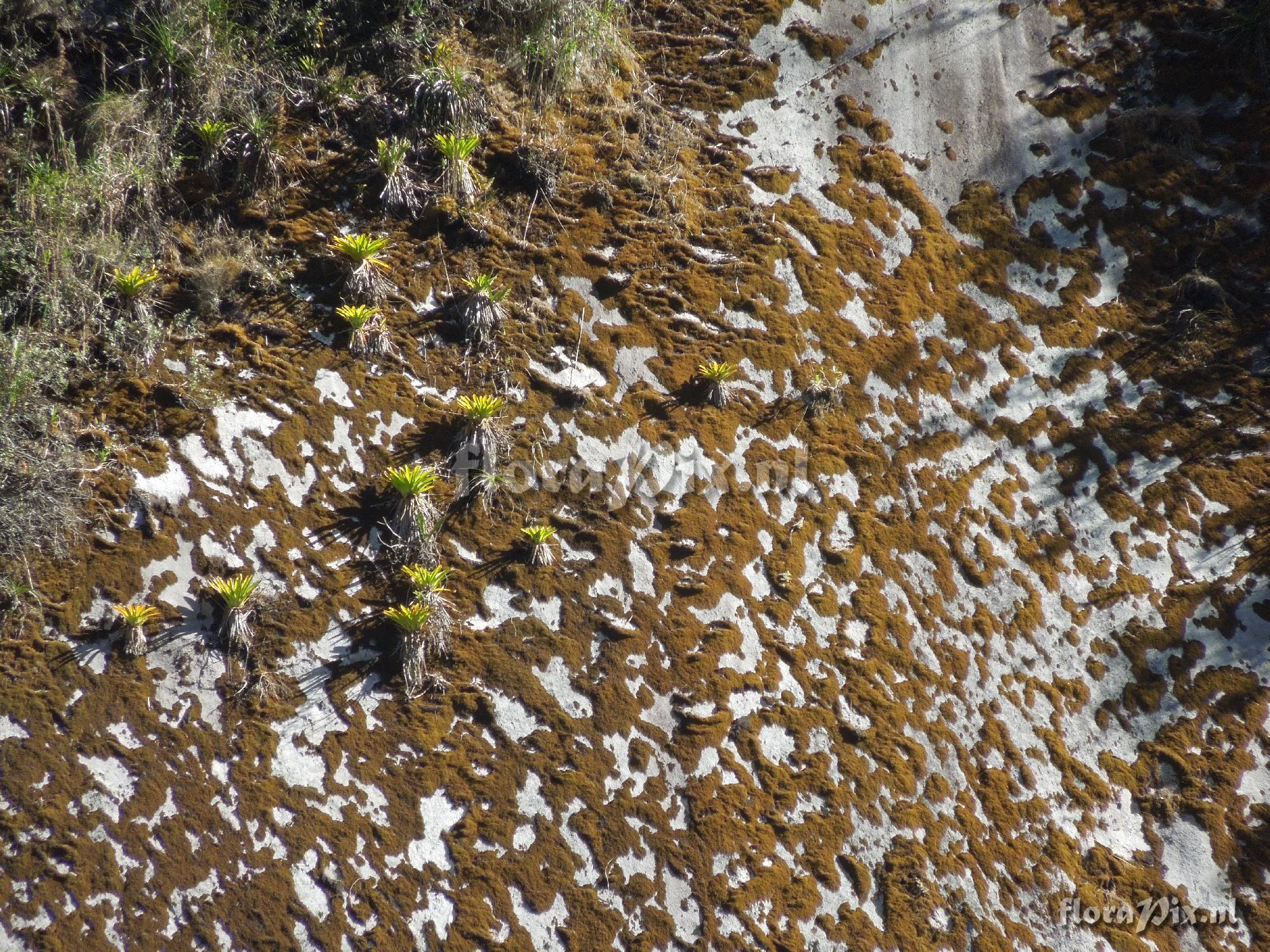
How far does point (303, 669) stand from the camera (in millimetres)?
4281

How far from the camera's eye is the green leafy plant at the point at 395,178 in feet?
17.6

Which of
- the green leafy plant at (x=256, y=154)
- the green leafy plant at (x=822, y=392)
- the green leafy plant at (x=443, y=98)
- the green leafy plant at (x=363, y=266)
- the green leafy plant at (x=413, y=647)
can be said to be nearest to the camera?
the green leafy plant at (x=413, y=647)

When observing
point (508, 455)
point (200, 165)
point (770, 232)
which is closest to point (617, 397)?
point (508, 455)

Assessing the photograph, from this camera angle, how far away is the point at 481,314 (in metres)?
5.21

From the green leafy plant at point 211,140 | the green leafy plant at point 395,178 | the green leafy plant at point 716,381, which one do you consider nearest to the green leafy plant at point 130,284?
the green leafy plant at point 211,140

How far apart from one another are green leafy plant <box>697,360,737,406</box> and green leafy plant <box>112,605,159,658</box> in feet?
11.2

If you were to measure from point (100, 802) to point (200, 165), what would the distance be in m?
3.79

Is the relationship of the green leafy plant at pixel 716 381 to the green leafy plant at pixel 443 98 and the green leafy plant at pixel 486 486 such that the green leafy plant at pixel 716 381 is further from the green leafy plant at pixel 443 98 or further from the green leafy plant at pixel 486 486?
the green leafy plant at pixel 443 98

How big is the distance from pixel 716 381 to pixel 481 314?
5.07ft

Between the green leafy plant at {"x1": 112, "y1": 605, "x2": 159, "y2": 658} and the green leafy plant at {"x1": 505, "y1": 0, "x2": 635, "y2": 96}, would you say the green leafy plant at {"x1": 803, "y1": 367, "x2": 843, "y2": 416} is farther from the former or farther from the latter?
the green leafy plant at {"x1": 112, "y1": 605, "x2": 159, "y2": 658}

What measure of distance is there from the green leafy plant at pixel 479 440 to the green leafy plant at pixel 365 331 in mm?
640

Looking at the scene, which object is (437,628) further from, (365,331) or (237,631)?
(365,331)

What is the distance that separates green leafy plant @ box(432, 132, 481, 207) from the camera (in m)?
5.49

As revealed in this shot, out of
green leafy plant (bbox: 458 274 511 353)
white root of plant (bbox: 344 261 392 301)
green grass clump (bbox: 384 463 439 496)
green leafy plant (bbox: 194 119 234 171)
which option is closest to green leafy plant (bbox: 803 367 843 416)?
green leafy plant (bbox: 458 274 511 353)
